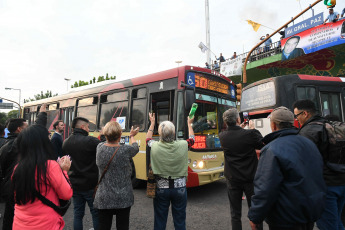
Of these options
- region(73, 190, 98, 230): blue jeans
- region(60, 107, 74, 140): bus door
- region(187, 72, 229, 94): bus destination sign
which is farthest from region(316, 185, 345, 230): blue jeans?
region(60, 107, 74, 140): bus door

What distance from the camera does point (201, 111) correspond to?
6.18 metres

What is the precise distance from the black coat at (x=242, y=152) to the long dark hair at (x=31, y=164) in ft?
7.60

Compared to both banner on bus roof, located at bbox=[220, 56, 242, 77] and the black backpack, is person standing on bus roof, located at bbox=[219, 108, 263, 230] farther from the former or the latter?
banner on bus roof, located at bbox=[220, 56, 242, 77]

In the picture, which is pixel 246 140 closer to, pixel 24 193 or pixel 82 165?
pixel 82 165

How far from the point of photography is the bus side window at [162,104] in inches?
242

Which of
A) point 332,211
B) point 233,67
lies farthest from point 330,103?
point 233,67

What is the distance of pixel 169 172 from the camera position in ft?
10.0

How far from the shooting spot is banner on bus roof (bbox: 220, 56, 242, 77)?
625 inches

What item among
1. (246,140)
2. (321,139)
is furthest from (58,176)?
(321,139)

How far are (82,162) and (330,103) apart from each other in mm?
A: 7127

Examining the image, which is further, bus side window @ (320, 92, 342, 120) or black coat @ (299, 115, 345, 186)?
bus side window @ (320, 92, 342, 120)

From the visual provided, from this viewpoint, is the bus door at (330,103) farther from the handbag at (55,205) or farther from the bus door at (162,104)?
the handbag at (55,205)

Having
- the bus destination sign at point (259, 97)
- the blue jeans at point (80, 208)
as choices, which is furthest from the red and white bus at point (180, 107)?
the blue jeans at point (80, 208)

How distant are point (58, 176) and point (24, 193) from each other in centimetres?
28
